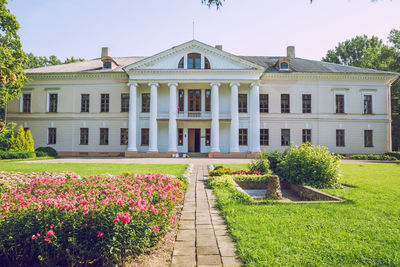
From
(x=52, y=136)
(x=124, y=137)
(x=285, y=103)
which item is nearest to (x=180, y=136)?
(x=124, y=137)

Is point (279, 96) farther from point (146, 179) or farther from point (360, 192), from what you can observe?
point (146, 179)

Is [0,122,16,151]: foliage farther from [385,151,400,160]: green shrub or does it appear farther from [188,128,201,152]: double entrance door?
[385,151,400,160]: green shrub

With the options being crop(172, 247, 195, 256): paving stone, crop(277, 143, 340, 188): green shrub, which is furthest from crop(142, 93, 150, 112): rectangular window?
crop(172, 247, 195, 256): paving stone

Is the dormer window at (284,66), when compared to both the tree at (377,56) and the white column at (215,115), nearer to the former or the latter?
the white column at (215,115)

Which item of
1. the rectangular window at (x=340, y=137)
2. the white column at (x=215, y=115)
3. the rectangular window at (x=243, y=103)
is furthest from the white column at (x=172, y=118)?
the rectangular window at (x=340, y=137)

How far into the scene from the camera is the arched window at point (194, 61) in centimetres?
2505

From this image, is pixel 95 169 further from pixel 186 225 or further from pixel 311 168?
pixel 311 168

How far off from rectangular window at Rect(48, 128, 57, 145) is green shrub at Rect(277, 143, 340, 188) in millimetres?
26824

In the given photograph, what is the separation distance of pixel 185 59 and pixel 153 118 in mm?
7190

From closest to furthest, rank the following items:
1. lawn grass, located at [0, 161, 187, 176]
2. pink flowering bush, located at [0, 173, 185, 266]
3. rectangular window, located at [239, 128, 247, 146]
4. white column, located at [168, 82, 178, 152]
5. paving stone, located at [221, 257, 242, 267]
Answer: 1. pink flowering bush, located at [0, 173, 185, 266]
2. paving stone, located at [221, 257, 242, 267]
3. lawn grass, located at [0, 161, 187, 176]
4. white column, located at [168, 82, 178, 152]
5. rectangular window, located at [239, 128, 247, 146]

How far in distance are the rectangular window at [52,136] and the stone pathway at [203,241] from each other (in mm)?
26826

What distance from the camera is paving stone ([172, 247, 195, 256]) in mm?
3236

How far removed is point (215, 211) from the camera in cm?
529

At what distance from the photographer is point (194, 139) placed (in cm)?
2719
